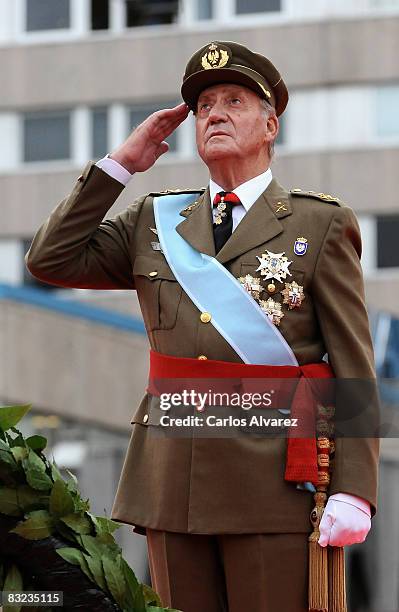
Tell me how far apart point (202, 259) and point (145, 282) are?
0.63 feet

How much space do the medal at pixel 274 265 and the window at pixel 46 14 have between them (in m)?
24.7

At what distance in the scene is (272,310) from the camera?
5031mm

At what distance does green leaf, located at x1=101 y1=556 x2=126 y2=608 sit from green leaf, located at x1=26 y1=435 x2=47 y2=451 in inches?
12.8

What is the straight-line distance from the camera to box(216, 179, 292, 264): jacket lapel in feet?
16.7

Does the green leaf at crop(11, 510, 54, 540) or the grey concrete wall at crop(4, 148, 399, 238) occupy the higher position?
the green leaf at crop(11, 510, 54, 540)

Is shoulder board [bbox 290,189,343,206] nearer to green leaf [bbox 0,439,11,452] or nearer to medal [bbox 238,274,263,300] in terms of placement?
medal [bbox 238,274,263,300]

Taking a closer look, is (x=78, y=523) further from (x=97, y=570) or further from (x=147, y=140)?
(x=147, y=140)

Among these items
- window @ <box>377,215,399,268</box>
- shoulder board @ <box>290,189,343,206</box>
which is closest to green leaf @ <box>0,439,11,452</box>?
shoulder board @ <box>290,189,343,206</box>

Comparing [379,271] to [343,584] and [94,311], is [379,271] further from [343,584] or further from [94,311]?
[343,584]

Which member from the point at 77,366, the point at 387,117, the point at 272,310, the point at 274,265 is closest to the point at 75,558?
the point at 272,310

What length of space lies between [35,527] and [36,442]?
24 centimetres

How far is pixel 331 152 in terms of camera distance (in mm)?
27906

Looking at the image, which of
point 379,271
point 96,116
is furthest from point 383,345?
point 96,116

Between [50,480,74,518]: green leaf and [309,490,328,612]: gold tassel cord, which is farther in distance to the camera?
[309,490,328,612]: gold tassel cord
